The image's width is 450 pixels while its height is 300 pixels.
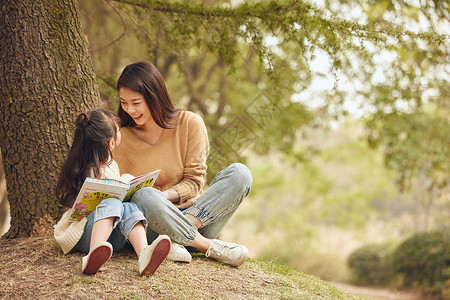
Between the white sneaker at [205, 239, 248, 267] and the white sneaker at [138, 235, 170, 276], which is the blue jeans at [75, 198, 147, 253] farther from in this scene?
the white sneaker at [205, 239, 248, 267]

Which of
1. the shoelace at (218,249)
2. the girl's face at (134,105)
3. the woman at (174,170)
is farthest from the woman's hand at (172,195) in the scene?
the girl's face at (134,105)

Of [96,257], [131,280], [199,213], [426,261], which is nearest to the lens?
[96,257]

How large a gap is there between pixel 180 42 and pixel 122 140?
1572mm

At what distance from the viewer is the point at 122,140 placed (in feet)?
10.8

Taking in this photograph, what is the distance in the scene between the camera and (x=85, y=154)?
2.76 meters

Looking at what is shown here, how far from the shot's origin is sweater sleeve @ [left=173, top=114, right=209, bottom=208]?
10.3 ft

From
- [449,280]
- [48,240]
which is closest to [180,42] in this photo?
[48,240]

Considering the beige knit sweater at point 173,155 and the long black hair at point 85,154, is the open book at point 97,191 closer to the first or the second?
the long black hair at point 85,154

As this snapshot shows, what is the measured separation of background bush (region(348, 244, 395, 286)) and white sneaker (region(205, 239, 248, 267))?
8.85 metres

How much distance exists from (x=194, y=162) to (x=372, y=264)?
9.40 metres

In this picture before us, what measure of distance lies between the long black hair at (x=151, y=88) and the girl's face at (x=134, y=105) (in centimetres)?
2

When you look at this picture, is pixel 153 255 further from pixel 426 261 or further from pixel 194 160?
pixel 426 261

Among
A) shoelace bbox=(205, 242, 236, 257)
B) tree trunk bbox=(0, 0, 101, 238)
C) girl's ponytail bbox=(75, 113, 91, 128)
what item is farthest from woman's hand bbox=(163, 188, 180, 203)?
tree trunk bbox=(0, 0, 101, 238)

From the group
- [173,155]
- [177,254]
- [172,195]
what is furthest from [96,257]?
[173,155]
